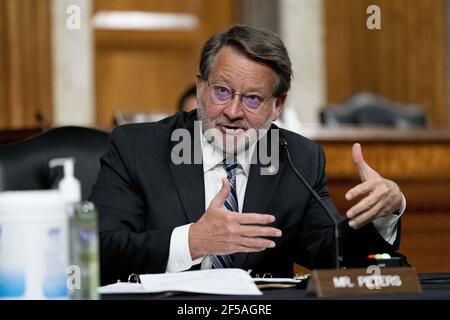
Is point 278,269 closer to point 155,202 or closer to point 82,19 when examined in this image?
point 155,202

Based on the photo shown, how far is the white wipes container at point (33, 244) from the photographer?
5.10ft

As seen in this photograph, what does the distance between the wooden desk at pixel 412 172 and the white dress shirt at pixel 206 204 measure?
1846 millimetres

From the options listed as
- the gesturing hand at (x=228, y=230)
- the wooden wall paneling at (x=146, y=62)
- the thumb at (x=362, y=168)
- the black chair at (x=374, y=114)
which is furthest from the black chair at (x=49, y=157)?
the wooden wall paneling at (x=146, y=62)

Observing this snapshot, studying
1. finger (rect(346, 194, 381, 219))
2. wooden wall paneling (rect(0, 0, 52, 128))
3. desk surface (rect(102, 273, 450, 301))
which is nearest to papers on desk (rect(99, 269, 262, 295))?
desk surface (rect(102, 273, 450, 301))

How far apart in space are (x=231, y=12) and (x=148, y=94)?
865 mm

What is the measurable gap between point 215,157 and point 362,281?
2.75 feet

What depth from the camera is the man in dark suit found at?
2.36m

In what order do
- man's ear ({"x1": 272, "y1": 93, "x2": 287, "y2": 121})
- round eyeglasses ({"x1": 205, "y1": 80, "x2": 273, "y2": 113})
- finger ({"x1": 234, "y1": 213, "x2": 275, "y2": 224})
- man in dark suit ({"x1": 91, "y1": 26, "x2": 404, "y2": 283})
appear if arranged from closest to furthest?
finger ({"x1": 234, "y1": 213, "x2": 275, "y2": 224}) → man in dark suit ({"x1": 91, "y1": 26, "x2": 404, "y2": 283}) → round eyeglasses ({"x1": 205, "y1": 80, "x2": 273, "y2": 113}) → man's ear ({"x1": 272, "y1": 93, "x2": 287, "y2": 121})

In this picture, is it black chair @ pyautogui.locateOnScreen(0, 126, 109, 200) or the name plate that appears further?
black chair @ pyautogui.locateOnScreen(0, 126, 109, 200)

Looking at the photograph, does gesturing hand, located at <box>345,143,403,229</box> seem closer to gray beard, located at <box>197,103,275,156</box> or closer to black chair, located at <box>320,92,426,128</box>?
gray beard, located at <box>197,103,275,156</box>

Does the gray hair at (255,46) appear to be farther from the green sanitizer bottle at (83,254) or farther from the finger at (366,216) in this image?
the green sanitizer bottle at (83,254)

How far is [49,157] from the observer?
271 centimetres

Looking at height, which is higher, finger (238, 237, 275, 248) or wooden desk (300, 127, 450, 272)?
finger (238, 237, 275, 248)
